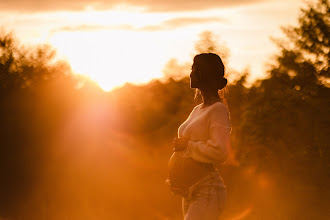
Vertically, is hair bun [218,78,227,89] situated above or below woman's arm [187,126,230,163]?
above

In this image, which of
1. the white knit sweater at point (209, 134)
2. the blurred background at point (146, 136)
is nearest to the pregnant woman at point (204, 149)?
the white knit sweater at point (209, 134)

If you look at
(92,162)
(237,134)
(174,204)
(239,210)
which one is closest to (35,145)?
(92,162)

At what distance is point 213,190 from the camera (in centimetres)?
375

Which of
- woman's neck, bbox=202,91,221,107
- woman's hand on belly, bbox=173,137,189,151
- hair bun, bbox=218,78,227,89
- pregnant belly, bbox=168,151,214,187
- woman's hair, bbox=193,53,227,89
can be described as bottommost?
pregnant belly, bbox=168,151,214,187

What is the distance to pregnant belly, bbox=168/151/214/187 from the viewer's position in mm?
3812

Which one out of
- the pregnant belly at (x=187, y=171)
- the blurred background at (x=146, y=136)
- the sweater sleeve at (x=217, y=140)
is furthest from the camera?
the blurred background at (x=146, y=136)

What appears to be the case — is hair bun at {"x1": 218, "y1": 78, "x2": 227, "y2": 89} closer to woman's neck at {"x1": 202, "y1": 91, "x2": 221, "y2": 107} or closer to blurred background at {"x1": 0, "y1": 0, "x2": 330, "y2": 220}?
woman's neck at {"x1": 202, "y1": 91, "x2": 221, "y2": 107}

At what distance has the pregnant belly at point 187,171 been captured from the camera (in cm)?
381

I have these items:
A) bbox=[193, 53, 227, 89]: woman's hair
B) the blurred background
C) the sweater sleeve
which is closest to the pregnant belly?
the sweater sleeve

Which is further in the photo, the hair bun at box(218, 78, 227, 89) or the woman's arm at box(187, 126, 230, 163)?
the hair bun at box(218, 78, 227, 89)

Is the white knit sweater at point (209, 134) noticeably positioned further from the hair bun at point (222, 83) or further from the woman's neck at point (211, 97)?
the hair bun at point (222, 83)

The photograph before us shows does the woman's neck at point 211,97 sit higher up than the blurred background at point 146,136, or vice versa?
the blurred background at point 146,136

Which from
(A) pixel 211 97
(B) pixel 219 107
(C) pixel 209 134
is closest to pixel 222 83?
(A) pixel 211 97

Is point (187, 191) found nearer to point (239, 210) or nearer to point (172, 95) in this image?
point (239, 210)
